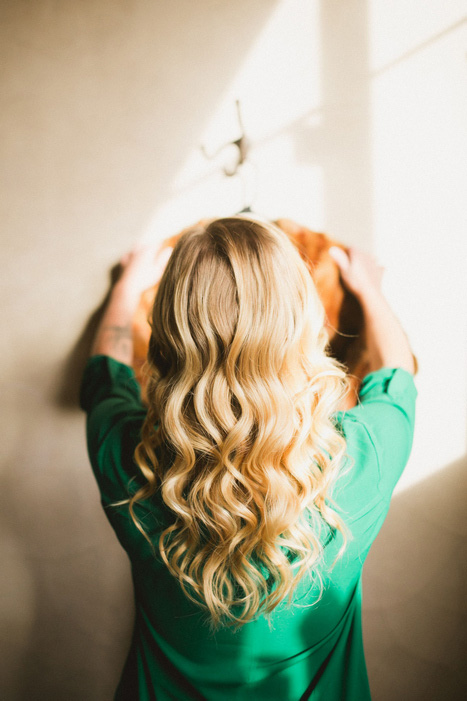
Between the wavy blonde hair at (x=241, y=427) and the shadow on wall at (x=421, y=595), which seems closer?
the wavy blonde hair at (x=241, y=427)

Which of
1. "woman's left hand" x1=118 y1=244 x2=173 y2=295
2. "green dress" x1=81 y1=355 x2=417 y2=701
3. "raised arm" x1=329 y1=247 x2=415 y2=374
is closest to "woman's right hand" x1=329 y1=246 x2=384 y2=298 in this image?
"raised arm" x1=329 y1=247 x2=415 y2=374

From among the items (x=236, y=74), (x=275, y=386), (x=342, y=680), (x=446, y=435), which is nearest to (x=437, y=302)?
(x=446, y=435)

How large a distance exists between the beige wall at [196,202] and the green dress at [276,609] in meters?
0.31

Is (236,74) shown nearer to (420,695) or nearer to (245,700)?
(245,700)

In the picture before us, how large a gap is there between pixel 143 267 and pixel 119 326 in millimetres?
159

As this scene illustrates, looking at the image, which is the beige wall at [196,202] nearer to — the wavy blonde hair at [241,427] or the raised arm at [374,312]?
the raised arm at [374,312]

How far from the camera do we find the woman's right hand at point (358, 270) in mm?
1015

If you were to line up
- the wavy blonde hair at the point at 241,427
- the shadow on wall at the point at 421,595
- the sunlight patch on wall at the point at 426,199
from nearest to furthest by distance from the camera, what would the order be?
the wavy blonde hair at the point at 241,427
the sunlight patch on wall at the point at 426,199
the shadow on wall at the point at 421,595

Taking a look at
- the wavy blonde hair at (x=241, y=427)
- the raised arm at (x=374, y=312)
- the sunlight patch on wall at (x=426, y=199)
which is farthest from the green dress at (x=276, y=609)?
the sunlight patch on wall at (x=426, y=199)

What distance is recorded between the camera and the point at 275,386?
26.3 inches

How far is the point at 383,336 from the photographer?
1.00 meters

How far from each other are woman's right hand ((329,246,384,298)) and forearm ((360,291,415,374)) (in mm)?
22

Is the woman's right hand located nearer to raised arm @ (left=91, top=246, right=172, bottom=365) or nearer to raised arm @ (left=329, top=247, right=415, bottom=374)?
raised arm @ (left=329, top=247, right=415, bottom=374)

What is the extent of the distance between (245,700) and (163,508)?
1.26 ft
